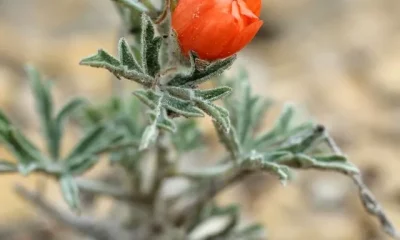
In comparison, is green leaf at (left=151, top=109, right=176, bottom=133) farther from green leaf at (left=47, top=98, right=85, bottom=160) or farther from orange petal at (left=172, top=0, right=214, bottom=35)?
green leaf at (left=47, top=98, right=85, bottom=160)

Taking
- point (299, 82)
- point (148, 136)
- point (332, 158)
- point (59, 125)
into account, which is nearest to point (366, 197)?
point (332, 158)

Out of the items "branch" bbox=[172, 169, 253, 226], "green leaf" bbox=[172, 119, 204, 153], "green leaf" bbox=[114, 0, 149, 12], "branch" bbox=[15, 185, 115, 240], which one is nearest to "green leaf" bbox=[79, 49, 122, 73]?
→ "green leaf" bbox=[114, 0, 149, 12]

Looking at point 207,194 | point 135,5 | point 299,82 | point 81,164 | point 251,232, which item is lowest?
point 299,82

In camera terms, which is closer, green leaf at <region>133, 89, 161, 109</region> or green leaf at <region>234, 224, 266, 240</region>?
green leaf at <region>133, 89, 161, 109</region>

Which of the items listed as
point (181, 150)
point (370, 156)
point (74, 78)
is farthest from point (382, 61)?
point (181, 150)

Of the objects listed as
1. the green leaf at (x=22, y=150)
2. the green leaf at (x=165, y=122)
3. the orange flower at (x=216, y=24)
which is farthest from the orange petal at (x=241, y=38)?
the green leaf at (x=22, y=150)

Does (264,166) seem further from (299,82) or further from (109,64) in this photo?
(299,82)
